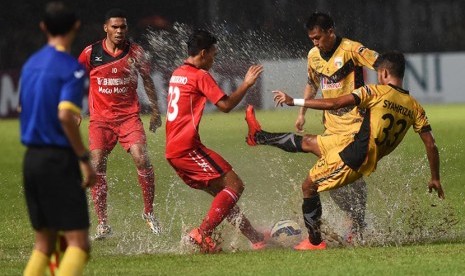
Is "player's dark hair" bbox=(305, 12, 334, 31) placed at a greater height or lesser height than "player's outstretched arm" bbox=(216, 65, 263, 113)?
greater

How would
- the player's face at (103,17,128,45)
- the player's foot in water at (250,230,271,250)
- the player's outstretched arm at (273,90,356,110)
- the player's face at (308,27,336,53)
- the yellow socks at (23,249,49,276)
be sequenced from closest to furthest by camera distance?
the yellow socks at (23,249,49,276), the player's outstretched arm at (273,90,356,110), the player's foot in water at (250,230,271,250), the player's face at (308,27,336,53), the player's face at (103,17,128,45)

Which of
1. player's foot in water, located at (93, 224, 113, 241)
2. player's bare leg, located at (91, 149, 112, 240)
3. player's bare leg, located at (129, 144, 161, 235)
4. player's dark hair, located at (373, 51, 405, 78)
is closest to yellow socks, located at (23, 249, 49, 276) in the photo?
player's dark hair, located at (373, 51, 405, 78)

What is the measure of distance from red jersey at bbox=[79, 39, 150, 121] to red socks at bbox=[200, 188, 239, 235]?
2.60m

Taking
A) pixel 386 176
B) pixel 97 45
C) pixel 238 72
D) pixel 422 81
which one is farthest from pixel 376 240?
pixel 422 81

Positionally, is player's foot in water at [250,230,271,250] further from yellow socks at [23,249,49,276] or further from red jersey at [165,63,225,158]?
yellow socks at [23,249,49,276]

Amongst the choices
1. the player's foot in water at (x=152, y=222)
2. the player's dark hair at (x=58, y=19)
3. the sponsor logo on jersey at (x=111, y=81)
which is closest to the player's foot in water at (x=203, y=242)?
the player's foot in water at (x=152, y=222)

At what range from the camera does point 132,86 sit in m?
12.9

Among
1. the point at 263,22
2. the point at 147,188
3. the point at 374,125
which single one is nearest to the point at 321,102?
the point at 374,125

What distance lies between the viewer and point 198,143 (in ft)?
34.9

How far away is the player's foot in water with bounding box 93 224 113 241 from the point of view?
1194 centimetres

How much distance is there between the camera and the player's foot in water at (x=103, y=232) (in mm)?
11938

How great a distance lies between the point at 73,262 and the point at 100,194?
496 centimetres

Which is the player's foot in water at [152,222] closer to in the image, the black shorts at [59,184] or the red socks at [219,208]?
the red socks at [219,208]

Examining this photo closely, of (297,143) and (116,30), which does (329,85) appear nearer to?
(297,143)
